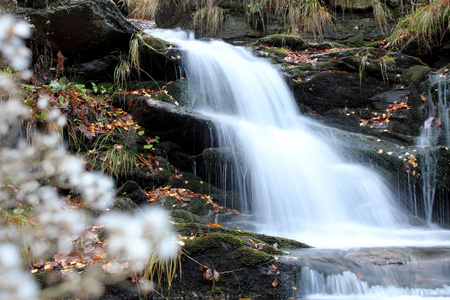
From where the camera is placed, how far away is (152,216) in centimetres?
135

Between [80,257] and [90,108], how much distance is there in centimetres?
353

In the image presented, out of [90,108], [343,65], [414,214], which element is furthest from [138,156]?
[343,65]

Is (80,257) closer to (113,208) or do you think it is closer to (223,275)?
(113,208)

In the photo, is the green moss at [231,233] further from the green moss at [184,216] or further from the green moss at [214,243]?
the green moss at [184,216]

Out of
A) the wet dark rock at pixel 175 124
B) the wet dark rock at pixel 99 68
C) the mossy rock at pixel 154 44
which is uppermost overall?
the mossy rock at pixel 154 44

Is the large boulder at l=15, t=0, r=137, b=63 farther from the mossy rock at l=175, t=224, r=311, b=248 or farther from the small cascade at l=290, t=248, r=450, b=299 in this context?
the small cascade at l=290, t=248, r=450, b=299

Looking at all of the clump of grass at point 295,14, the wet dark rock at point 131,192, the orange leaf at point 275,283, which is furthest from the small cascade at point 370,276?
the clump of grass at point 295,14

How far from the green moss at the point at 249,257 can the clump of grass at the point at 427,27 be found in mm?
6815

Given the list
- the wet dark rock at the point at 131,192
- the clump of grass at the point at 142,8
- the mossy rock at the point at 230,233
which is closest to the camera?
the mossy rock at the point at 230,233

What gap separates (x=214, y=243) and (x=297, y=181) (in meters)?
2.69

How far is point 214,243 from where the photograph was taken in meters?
3.04

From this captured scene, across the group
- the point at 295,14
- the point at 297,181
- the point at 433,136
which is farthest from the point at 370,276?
the point at 295,14

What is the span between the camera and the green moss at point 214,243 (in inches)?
118

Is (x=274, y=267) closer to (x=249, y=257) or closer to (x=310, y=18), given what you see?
(x=249, y=257)
